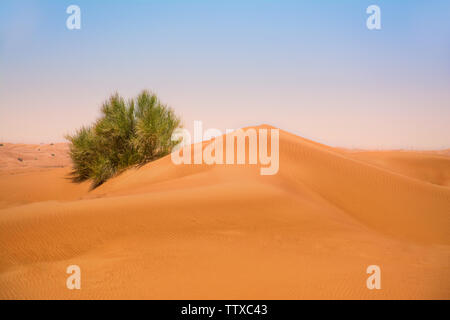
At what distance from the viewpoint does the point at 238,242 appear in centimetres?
447

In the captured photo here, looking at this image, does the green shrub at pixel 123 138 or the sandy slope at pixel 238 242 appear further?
the green shrub at pixel 123 138

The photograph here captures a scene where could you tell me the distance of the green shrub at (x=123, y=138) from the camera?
43.7 feet

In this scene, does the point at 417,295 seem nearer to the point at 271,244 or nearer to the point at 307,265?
the point at 307,265

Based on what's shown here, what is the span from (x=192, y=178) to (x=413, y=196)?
5.13 metres

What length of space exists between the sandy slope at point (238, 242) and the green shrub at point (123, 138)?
6294 mm

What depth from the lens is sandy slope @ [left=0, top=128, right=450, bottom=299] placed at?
3.30m

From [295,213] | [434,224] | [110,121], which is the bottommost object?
[434,224]

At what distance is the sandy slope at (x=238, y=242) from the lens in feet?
10.8

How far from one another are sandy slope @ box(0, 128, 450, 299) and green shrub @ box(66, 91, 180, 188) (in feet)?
20.6

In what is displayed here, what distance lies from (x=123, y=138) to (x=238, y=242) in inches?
411

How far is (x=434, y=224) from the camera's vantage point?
621 cm

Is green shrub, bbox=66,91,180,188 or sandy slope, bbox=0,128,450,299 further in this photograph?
green shrub, bbox=66,91,180,188

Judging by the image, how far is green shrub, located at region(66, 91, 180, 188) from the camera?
13.3 metres
